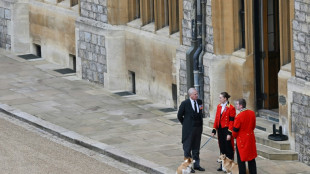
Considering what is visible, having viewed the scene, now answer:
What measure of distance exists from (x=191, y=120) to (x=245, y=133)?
1233 millimetres

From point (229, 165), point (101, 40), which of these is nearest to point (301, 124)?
point (229, 165)

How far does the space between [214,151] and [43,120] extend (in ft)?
15.0

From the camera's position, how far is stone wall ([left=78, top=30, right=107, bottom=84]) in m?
26.9

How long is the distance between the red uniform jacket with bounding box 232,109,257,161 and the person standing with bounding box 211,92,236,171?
0.42 m

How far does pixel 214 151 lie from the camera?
20953 mm

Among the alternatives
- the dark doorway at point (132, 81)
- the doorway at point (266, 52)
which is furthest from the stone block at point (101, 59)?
the doorway at point (266, 52)

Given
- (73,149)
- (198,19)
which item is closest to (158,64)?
(198,19)

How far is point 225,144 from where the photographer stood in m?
19.5

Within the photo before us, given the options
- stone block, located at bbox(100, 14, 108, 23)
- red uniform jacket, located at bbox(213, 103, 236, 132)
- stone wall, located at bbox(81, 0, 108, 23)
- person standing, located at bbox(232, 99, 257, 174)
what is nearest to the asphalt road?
red uniform jacket, located at bbox(213, 103, 236, 132)

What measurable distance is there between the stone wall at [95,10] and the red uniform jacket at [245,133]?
8782 mm

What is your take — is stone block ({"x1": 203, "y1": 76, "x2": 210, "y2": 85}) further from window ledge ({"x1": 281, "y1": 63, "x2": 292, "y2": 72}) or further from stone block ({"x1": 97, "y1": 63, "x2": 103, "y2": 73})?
stone block ({"x1": 97, "y1": 63, "x2": 103, "y2": 73})

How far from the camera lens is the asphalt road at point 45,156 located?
1995 cm

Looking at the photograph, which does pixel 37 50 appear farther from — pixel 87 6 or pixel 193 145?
pixel 193 145

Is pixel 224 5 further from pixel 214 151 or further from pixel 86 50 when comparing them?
pixel 86 50
